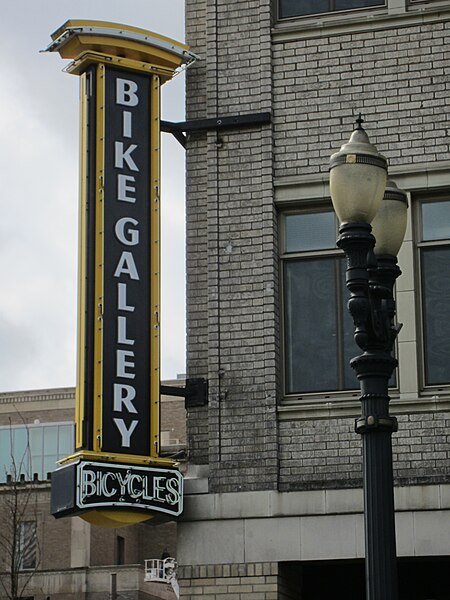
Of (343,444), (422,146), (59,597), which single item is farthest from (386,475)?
(59,597)

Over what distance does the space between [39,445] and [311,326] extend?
6712 centimetres

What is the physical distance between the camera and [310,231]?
15.8m

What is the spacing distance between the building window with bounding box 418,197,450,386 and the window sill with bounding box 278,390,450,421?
1.16 ft

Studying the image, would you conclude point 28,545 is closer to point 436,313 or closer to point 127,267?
point 127,267

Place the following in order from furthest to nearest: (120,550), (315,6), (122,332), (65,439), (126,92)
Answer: (65,439), (120,550), (315,6), (126,92), (122,332)

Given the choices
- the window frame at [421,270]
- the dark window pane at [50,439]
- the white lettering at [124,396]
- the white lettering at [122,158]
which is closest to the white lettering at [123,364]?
the white lettering at [124,396]

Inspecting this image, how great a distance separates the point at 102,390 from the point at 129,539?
197 feet

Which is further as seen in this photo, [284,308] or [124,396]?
[284,308]

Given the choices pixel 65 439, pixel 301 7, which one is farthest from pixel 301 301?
pixel 65 439

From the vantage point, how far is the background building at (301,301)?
14.7 metres

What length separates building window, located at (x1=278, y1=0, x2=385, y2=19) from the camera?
16250mm

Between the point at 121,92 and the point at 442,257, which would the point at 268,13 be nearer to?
the point at 121,92

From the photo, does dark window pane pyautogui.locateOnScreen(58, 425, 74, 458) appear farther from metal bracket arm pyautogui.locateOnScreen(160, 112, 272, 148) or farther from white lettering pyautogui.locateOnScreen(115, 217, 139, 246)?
white lettering pyautogui.locateOnScreen(115, 217, 139, 246)

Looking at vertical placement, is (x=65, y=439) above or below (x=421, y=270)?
above
